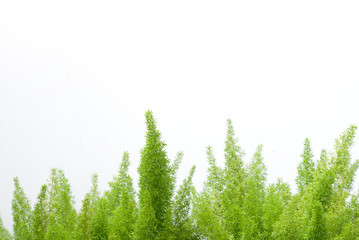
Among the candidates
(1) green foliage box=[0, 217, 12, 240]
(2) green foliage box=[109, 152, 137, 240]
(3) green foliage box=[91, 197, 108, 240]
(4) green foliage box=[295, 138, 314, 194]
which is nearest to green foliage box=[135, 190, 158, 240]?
(2) green foliage box=[109, 152, 137, 240]

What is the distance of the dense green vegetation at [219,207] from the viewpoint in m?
5.59

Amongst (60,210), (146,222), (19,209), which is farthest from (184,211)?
(19,209)

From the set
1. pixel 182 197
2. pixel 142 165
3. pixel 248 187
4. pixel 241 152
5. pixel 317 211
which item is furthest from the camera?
pixel 241 152

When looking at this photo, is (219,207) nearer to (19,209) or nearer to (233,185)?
(233,185)

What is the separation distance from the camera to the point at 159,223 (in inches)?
230

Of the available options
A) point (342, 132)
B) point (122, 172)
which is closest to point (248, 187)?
point (342, 132)

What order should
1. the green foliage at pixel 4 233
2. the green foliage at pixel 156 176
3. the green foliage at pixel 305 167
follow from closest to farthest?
the green foliage at pixel 156 176
the green foliage at pixel 305 167
the green foliage at pixel 4 233

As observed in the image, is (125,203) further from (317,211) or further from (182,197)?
(317,211)

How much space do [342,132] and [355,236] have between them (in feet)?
5.18

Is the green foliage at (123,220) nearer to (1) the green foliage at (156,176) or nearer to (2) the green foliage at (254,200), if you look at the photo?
(1) the green foliage at (156,176)

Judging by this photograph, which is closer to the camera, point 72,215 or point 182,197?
point 182,197

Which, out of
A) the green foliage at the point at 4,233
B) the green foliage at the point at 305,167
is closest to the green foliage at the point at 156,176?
the green foliage at the point at 305,167

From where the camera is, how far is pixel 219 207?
6422mm

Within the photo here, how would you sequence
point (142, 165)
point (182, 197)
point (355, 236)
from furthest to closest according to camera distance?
point (182, 197), point (142, 165), point (355, 236)
